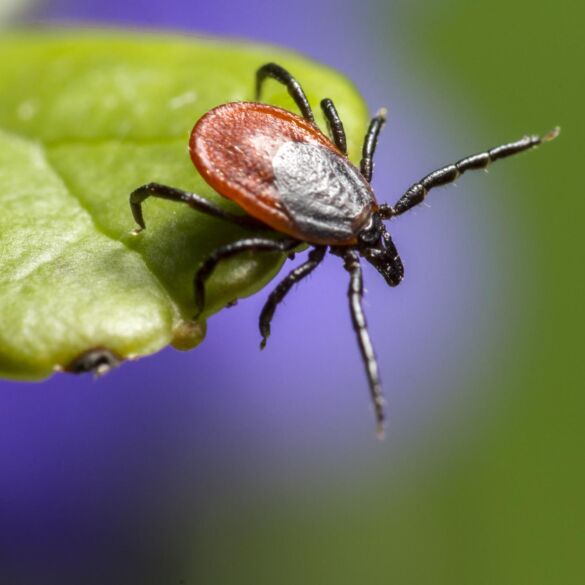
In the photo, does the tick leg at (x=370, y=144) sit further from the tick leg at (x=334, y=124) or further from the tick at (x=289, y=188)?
the tick leg at (x=334, y=124)

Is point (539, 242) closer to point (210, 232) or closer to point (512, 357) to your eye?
point (512, 357)

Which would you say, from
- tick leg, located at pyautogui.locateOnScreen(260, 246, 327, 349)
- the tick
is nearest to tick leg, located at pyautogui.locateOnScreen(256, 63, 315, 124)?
the tick

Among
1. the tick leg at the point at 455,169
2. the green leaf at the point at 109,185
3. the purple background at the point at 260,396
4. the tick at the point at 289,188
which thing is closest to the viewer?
the green leaf at the point at 109,185

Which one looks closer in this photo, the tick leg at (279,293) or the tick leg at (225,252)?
the tick leg at (225,252)

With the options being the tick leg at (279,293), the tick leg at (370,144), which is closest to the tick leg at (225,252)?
the tick leg at (279,293)

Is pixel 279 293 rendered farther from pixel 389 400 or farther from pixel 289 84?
pixel 389 400

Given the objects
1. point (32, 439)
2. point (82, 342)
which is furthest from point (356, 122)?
point (32, 439)

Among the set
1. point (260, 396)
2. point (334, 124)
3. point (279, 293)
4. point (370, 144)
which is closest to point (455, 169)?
point (370, 144)
